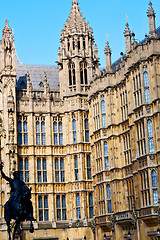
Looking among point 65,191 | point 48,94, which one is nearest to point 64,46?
Result: point 48,94

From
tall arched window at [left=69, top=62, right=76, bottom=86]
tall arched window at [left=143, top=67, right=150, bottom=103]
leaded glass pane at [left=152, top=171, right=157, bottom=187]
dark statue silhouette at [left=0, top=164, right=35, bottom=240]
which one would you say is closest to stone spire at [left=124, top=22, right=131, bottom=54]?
tall arched window at [left=143, top=67, right=150, bottom=103]

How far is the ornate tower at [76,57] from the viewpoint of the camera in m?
55.6

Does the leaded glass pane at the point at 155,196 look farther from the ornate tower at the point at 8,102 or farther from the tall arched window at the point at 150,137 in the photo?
the ornate tower at the point at 8,102

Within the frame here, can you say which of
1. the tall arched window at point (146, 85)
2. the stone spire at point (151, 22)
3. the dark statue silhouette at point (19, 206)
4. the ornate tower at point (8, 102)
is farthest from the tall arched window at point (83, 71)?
the dark statue silhouette at point (19, 206)

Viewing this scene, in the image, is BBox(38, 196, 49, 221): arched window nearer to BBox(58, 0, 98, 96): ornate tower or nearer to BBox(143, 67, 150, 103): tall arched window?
BBox(58, 0, 98, 96): ornate tower

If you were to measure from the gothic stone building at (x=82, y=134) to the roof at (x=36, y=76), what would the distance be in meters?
0.13

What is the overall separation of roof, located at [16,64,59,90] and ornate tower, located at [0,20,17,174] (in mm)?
4222

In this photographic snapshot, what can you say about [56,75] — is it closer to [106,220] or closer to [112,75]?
[112,75]

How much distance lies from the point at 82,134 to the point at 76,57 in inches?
324

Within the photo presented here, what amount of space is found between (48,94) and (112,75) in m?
9.77

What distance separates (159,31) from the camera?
46125 millimetres

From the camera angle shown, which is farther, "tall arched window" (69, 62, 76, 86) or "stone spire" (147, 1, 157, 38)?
"tall arched window" (69, 62, 76, 86)

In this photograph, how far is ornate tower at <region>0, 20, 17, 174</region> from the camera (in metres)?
52.4

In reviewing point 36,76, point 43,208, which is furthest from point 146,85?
point 36,76
